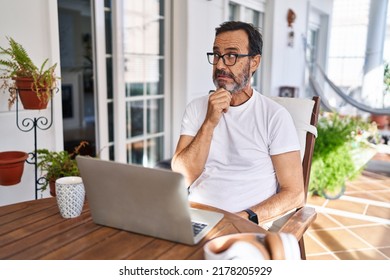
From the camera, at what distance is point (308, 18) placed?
5250 mm

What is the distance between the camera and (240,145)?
1.32 m

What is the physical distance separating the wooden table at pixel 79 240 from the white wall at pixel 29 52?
3.17 feet

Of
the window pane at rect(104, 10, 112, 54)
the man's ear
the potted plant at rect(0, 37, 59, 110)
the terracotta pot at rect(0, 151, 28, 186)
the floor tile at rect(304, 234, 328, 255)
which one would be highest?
the window pane at rect(104, 10, 112, 54)

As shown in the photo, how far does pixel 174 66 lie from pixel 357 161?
162 centimetres

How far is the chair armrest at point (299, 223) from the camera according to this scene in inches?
40.1

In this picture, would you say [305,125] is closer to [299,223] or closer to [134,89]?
[299,223]

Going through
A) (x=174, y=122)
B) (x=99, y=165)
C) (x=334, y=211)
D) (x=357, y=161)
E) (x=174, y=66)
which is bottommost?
(x=334, y=211)

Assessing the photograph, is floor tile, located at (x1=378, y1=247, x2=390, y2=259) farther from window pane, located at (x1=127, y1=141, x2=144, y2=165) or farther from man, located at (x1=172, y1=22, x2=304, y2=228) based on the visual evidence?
window pane, located at (x1=127, y1=141, x2=144, y2=165)

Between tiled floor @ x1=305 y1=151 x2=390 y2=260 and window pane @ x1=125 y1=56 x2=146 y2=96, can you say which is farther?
window pane @ x1=125 y1=56 x2=146 y2=96

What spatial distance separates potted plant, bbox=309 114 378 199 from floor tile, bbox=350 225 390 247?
51cm

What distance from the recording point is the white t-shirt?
1287 mm

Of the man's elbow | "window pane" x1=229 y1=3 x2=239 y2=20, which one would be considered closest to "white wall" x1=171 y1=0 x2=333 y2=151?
Result: "window pane" x1=229 y1=3 x2=239 y2=20

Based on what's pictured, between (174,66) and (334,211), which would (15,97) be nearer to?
(174,66)

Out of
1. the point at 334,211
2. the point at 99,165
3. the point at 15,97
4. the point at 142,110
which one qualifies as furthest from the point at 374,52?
the point at 99,165
